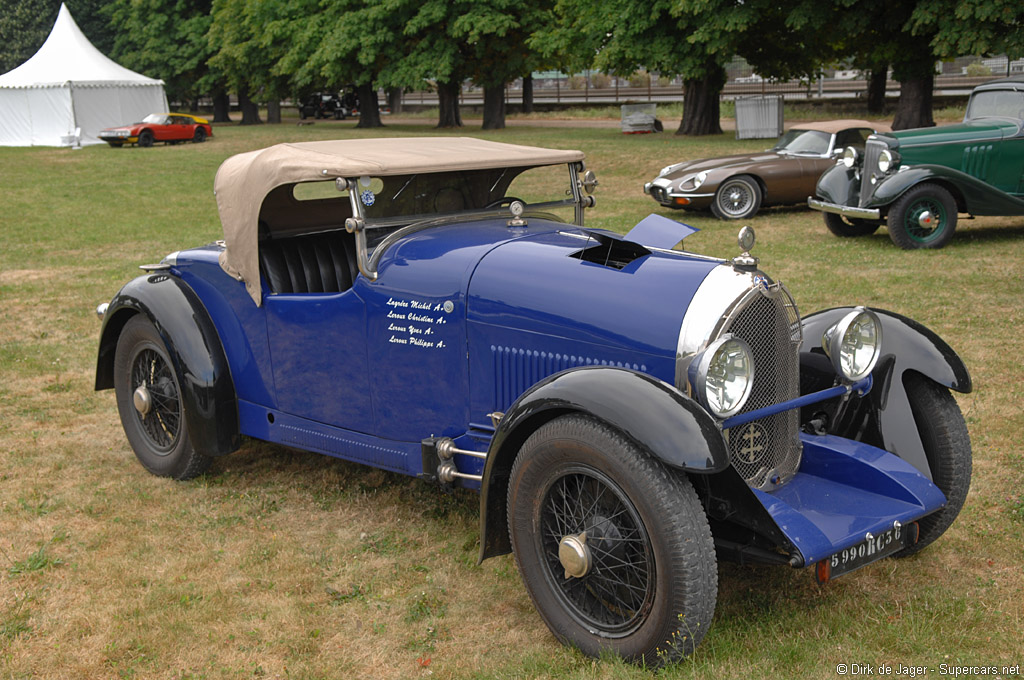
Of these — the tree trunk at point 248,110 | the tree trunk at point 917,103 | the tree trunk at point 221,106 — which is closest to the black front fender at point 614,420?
the tree trunk at point 917,103

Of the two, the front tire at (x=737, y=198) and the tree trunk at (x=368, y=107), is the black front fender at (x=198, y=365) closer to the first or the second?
the front tire at (x=737, y=198)

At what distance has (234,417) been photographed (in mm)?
5105

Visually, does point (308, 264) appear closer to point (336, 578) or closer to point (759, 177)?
point (336, 578)

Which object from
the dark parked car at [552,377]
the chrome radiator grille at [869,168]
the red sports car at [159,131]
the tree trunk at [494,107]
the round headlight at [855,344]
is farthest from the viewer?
the red sports car at [159,131]

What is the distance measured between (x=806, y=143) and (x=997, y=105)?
2.86m

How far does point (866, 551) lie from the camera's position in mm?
3381

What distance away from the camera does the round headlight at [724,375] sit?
3357 millimetres

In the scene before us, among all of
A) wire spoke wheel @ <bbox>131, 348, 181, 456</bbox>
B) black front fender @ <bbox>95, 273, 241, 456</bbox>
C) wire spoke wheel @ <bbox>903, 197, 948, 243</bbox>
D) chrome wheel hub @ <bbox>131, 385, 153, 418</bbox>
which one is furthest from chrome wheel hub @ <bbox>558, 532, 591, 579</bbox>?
wire spoke wheel @ <bbox>903, 197, 948, 243</bbox>

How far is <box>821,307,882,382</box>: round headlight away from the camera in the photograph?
3.91m

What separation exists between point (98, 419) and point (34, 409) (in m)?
0.55

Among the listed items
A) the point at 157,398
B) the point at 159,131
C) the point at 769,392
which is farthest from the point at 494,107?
the point at 769,392

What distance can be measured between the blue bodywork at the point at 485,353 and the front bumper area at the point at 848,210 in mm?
7607

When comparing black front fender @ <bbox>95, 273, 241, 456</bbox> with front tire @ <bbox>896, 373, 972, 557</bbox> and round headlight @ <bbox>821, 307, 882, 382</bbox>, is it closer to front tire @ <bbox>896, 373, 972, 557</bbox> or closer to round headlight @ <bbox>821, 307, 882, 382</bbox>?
round headlight @ <bbox>821, 307, 882, 382</bbox>

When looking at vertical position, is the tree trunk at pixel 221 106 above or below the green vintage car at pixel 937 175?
above
